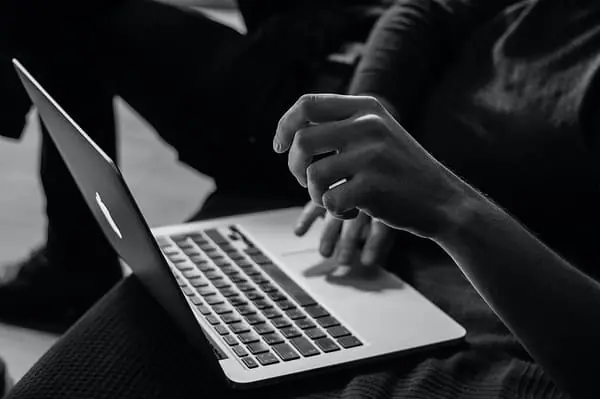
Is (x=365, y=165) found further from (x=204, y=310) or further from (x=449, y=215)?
(x=204, y=310)

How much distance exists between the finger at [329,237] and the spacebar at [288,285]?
7 cm

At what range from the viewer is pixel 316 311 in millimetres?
830

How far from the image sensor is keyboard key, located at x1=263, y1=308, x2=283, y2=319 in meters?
0.81

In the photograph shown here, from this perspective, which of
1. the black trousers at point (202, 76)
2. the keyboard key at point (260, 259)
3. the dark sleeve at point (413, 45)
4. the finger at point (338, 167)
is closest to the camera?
the finger at point (338, 167)

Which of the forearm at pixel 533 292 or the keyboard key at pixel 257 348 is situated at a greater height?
the forearm at pixel 533 292

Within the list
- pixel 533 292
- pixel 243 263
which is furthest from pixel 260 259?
pixel 533 292

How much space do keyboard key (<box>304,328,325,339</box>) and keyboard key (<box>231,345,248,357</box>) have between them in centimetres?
7

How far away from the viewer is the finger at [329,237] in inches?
38.0

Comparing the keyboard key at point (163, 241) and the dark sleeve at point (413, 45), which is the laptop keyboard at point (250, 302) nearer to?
the keyboard key at point (163, 241)

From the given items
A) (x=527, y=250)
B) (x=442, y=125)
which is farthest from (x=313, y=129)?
(x=442, y=125)

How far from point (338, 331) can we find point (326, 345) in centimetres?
3

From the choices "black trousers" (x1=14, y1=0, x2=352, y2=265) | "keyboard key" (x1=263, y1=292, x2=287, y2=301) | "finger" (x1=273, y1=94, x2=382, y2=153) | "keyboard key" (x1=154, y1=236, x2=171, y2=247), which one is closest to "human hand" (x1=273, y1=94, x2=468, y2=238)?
"finger" (x1=273, y1=94, x2=382, y2=153)

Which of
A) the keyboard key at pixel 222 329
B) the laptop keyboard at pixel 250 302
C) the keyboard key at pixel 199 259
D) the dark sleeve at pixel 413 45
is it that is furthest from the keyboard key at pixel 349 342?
the dark sleeve at pixel 413 45

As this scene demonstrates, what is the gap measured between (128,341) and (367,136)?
1.00 feet
